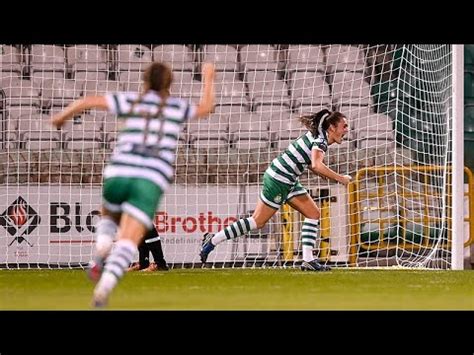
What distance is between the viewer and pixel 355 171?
13.4 meters

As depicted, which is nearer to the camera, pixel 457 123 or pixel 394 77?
pixel 457 123

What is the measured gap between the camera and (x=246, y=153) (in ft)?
43.8

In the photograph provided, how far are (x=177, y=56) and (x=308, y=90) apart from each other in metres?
1.50

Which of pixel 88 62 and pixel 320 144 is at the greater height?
pixel 88 62

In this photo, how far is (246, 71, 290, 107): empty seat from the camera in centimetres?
1370

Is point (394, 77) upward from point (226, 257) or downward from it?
upward

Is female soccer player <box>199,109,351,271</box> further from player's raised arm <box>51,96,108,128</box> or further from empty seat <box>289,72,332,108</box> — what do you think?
player's raised arm <box>51,96,108,128</box>

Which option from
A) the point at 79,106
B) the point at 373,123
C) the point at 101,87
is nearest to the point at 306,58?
the point at 373,123

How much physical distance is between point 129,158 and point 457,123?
5.28 meters

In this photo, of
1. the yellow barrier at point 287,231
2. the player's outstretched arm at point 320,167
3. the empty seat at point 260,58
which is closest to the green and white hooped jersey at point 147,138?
the player's outstretched arm at point 320,167

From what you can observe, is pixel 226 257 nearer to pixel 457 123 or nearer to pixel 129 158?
pixel 457 123

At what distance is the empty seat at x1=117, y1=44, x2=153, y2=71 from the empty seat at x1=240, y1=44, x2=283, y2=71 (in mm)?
1099

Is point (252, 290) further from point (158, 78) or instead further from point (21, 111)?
point (21, 111)
